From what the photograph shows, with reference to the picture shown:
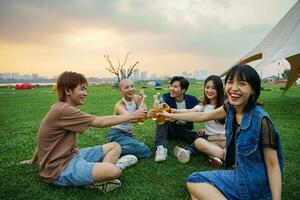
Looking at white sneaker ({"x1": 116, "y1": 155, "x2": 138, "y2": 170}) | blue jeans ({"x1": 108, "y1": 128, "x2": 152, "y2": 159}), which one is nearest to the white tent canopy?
blue jeans ({"x1": 108, "y1": 128, "x2": 152, "y2": 159})

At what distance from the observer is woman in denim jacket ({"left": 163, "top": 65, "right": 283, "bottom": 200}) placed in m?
2.37

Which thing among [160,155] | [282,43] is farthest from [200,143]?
[282,43]

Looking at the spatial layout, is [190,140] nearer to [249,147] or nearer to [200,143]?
[200,143]

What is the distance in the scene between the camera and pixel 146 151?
441cm

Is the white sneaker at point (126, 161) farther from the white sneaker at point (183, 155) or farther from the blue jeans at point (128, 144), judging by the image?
the white sneaker at point (183, 155)

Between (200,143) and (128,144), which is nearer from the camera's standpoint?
(200,143)

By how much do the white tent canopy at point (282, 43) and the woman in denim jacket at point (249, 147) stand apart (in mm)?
7727

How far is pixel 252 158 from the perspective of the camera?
2467mm

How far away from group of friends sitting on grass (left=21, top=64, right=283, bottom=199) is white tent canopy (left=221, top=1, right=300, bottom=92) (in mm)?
6006

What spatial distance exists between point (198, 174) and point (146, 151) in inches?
63.0

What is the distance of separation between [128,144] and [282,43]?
834 centimetres

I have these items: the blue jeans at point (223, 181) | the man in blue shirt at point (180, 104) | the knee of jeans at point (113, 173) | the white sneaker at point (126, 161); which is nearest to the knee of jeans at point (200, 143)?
the man in blue shirt at point (180, 104)

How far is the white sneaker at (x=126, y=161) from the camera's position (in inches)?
154

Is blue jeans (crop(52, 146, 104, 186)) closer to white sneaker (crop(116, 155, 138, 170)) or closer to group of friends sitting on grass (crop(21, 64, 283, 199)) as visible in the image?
group of friends sitting on grass (crop(21, 64, 283, 199))
